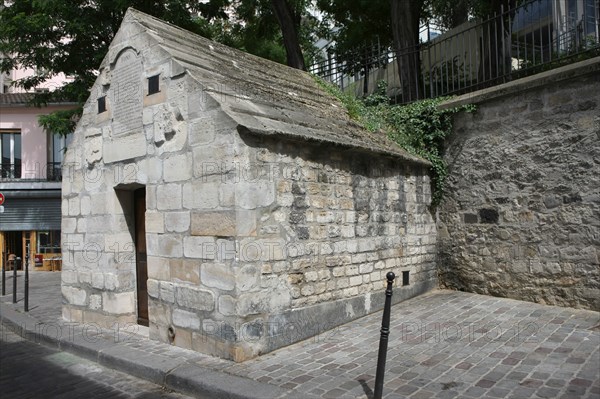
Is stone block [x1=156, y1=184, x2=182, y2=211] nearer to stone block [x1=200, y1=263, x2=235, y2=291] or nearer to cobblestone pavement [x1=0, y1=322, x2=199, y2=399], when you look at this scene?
stone block [x1=200, y1=263, x2=235, y2=291]

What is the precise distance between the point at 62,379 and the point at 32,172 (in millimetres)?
16498

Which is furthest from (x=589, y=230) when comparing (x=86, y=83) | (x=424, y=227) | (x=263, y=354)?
Result: (x=86, y=83)

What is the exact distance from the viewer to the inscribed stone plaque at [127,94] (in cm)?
604

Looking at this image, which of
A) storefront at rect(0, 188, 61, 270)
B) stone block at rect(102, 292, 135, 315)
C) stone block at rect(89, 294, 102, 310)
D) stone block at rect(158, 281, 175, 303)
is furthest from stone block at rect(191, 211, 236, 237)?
storefront at rect(0, 188, 61, 270)

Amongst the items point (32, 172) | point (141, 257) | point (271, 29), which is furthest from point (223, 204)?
point (32, 172)

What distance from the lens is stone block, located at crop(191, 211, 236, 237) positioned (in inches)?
191

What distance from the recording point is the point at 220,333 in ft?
16.2

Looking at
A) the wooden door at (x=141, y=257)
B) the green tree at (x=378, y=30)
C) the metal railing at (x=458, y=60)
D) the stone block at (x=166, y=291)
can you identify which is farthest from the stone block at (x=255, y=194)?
the green tree at (x=378, y=30)

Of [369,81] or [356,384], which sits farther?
[369,81]

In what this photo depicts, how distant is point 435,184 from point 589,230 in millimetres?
2515

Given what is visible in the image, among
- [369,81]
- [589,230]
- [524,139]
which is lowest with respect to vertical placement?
[589,230]

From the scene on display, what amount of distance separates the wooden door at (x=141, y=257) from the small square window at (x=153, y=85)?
1.50 m

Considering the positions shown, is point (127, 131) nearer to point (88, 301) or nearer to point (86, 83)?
point (88, 301)

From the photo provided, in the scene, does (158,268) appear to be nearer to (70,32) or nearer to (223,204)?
(223,204)
